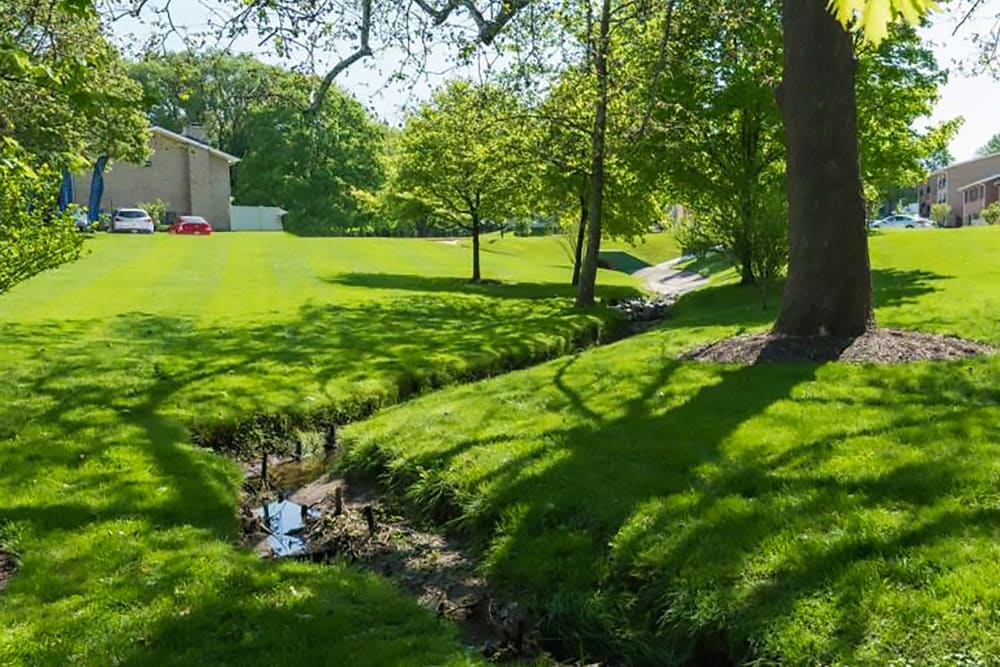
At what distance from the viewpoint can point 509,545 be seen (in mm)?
5590

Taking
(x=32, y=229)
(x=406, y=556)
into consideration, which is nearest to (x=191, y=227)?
(x=32, y=229)

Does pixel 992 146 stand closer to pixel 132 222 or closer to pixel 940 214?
pixel 940 214

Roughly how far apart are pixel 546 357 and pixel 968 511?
951 centimetres

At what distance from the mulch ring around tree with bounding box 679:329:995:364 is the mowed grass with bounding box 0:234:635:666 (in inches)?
176

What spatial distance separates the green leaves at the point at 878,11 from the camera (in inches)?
68.9

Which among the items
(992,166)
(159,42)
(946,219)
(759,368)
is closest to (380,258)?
(159,42)

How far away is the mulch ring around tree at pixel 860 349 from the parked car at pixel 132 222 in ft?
144

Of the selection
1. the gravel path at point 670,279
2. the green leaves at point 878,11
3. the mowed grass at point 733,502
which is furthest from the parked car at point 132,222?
the green leaves at point 878,11

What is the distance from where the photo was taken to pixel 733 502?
534cm

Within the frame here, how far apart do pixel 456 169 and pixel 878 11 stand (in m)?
24.9

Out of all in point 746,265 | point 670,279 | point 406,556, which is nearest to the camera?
point 406,556

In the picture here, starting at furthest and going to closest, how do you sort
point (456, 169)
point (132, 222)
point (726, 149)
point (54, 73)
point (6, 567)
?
point (132, 222), point (456, 169), point (726, 149), point (54, 73), point (6, 567)

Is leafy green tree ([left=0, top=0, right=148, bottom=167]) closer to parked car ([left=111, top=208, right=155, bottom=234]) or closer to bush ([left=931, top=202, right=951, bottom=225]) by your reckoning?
A: parked car ([left=111, top=208, right=155, bottom=234])

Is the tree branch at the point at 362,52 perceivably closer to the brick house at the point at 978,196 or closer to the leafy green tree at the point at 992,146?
the brick house at the point at 978,196
